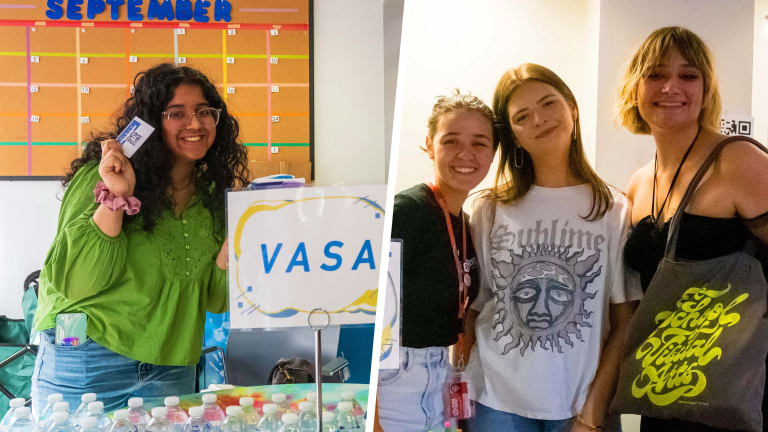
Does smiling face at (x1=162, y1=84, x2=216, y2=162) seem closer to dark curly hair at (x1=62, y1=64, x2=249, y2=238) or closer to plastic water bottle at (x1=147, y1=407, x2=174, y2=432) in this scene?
dark curly hair at (x1=62, y1=64, x2=249, y2=238)

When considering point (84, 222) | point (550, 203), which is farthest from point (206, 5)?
point (550, 203)

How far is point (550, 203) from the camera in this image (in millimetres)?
1266

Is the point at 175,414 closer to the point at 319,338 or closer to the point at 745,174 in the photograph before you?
the point at 319,338

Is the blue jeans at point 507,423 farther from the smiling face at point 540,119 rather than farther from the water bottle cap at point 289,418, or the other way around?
the smiling face at point 540,119

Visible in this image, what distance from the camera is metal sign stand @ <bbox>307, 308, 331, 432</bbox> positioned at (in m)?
1.48

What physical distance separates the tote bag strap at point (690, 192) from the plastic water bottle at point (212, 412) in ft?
3.31

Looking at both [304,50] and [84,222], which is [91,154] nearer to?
[84,222]

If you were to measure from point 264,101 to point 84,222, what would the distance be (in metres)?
0.47

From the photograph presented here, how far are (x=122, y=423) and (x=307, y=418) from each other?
404 mm

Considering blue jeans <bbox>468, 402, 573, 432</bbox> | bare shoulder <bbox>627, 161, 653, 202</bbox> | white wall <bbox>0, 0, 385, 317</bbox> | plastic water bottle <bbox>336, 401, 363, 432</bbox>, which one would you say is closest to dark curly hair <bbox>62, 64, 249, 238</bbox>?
white wall <bbox>0, 0, 385, 317</bbox>

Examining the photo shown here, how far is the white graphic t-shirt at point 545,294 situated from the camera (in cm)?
124

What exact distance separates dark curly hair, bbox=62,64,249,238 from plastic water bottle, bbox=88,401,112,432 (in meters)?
0.40

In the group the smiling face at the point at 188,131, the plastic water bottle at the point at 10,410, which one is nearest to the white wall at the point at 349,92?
the smiling face at the point at 188,131

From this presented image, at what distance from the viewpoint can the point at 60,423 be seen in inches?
53.2
